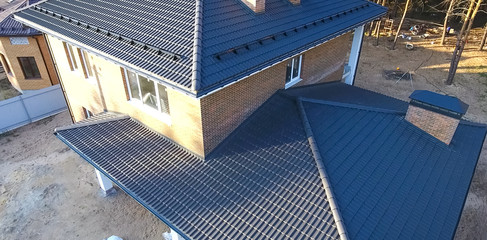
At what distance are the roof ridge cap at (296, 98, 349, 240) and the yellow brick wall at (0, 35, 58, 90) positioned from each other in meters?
18.7

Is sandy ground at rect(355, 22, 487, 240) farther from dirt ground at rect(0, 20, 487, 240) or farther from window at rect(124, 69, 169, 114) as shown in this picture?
window at rect(124, 69, 169, 114)

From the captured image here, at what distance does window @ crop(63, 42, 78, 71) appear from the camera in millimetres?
13120

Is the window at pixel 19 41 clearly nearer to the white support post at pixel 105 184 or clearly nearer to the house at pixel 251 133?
the house at pixel 251 133

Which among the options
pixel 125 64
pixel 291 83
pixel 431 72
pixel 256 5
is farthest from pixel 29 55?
pixel 431 72

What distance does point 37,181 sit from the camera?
14.2 m

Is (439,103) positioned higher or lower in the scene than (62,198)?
higher

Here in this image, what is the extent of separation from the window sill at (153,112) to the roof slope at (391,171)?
15.0 ft

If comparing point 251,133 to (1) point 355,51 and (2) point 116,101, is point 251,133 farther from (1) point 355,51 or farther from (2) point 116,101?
(1) point 355,51

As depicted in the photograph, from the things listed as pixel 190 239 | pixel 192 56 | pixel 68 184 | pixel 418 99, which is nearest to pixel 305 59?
pixel 418 99

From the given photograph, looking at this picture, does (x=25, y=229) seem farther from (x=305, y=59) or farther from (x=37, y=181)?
(x=305, y=59)

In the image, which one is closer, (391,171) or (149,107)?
(391,171)

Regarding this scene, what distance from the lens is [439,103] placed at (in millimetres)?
10008

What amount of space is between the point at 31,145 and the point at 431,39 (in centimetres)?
3446

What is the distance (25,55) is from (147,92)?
15.1m
